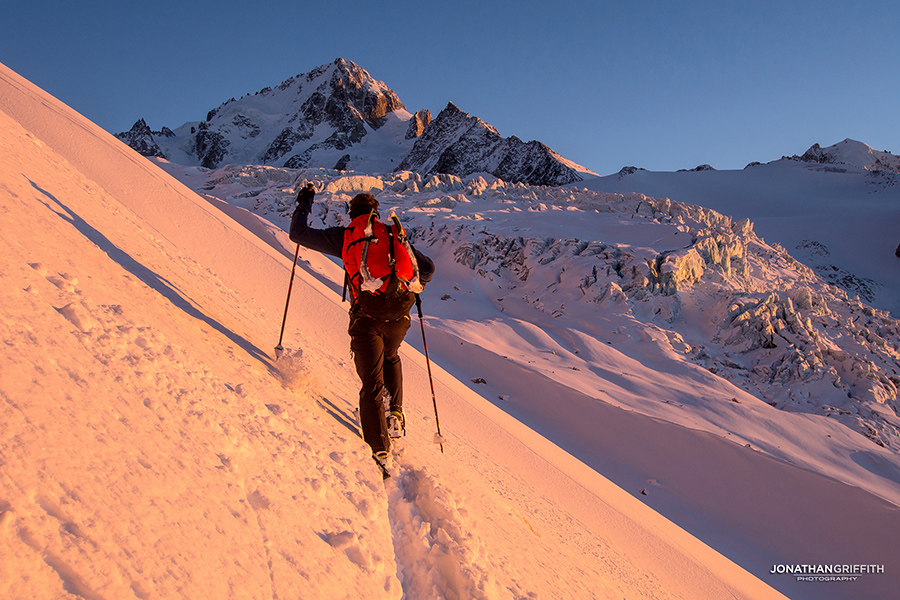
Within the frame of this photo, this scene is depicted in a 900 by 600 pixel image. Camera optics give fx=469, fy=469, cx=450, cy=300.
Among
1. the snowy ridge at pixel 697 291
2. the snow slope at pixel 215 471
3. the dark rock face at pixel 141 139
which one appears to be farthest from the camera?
the dark rock face at pixel 141 139

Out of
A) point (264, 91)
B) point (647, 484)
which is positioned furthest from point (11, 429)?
point (264, 91)

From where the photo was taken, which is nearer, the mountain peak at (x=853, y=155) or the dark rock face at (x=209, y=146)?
the mountain peak at (x=853, y=155)

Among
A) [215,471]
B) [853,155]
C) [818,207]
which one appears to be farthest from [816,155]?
[215,471]

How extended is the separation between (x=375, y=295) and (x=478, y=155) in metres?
55.5

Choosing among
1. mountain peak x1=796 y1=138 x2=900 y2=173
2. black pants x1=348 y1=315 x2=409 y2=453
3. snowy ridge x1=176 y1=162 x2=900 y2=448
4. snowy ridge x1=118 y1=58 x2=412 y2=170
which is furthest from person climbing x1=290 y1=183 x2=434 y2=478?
snowy ridge x1=118 y1=58 x2=412 y2=170

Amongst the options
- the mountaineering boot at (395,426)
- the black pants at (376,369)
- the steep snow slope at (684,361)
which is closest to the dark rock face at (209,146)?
the steep snow slope at (684,361)

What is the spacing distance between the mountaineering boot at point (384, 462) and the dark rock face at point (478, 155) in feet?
140

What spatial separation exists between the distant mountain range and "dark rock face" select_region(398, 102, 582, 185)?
0.12 metres

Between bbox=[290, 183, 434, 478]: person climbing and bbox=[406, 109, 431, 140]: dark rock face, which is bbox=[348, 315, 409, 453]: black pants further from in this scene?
bbox=[406, 109, 431, 140]: dark rock face

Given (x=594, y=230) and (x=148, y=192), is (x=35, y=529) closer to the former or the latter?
(x=148, y=192)

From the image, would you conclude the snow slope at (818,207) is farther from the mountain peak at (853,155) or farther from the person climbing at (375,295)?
the person climbing at (375,295)

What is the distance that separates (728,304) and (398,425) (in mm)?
7924

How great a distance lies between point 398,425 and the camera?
2242mm

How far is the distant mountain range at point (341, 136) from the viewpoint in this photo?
2109 inches
